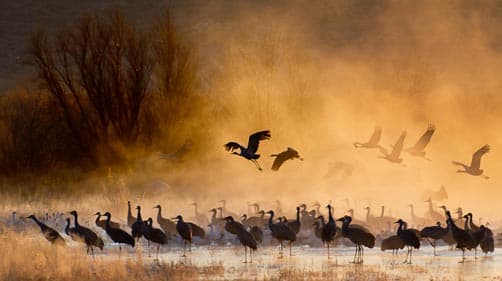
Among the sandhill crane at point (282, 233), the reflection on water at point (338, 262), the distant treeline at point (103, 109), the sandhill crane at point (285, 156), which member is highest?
the distant treeline at point (103, 109)

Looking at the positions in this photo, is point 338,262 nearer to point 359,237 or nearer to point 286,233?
point 359,237

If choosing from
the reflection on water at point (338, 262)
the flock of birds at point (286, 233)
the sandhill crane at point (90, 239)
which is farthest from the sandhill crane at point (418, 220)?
the sandhill crane at point (90, 239)

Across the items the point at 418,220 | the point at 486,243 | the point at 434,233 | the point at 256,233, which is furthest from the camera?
the point at 418,220

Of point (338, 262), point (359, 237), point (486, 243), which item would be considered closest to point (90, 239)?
point (338, 262)

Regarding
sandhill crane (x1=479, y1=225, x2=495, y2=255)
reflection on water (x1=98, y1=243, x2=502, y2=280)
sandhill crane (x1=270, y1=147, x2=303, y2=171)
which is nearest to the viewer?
reflection on water (x1=98, y1=243, x2=502, y2=280)

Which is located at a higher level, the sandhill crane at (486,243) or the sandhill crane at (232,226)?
the sandhill crane at (232,226)

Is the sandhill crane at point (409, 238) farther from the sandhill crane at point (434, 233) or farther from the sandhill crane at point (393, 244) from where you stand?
the sandhill crane at point (434, 233)

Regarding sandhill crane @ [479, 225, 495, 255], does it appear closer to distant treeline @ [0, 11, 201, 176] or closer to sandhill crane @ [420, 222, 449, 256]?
sandhill crane @ [420, 222, 449, 256]

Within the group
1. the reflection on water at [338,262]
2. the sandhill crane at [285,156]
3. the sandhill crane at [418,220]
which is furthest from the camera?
the sandhill crane at [418,220]

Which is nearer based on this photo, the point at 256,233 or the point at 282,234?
the point at 282,234

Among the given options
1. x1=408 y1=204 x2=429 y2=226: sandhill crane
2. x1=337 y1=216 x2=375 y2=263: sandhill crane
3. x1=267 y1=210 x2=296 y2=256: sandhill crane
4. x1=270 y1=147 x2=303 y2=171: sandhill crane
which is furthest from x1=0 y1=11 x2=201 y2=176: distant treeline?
x1=337 y1=216 x2=375 y2=263: sandhill crane

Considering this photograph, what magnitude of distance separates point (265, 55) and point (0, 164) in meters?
10.5

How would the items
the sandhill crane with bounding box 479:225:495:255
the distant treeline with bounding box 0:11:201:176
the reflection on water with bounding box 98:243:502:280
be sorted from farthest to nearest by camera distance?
the distant treeline with bounding box 0:11:201:176 < the sandhill crane with bounding box 479:225:495:255 < the reflection on water with bounding box 98:243:502:280

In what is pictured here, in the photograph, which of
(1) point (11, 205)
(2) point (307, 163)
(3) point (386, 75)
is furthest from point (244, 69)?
(3) point (386, 75)
